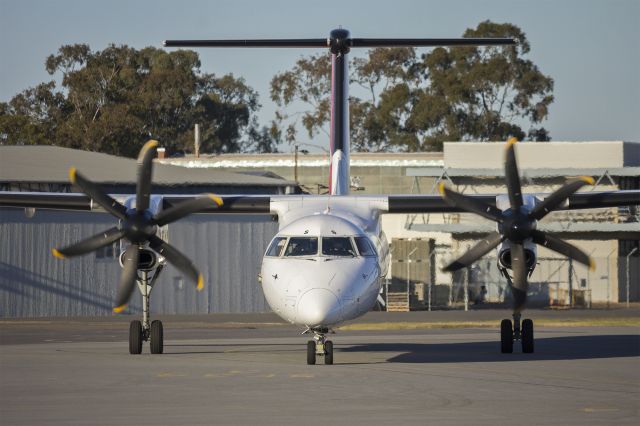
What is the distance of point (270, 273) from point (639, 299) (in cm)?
4070

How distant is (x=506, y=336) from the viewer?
23.9 meters

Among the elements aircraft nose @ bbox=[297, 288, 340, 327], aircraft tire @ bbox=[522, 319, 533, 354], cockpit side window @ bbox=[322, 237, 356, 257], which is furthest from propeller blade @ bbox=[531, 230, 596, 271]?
aircraft nose @ bbox=[297, 288, 340, 327]

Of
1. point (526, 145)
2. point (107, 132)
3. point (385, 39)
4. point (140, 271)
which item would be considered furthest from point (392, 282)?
point (107, 132)

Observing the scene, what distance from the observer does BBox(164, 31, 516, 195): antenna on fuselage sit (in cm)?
2666

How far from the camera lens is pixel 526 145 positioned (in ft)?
200

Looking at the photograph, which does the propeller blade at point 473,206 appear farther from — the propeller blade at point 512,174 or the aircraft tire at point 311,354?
the aircraft tire at point 311,354

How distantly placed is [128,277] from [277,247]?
3.56m

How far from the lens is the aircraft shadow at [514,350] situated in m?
22.4

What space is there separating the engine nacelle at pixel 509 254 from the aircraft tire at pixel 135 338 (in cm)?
779

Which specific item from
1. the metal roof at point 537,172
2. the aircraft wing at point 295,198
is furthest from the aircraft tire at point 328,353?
the metal roof at point 537,172

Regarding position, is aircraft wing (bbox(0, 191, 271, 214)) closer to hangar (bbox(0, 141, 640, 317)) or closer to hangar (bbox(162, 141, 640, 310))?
hangar (bbox(0, 141, 640, 317))

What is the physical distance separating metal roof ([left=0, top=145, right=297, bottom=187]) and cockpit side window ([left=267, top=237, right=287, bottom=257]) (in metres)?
26.9

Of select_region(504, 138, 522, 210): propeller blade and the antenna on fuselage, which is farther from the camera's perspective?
the antenna on fuselage

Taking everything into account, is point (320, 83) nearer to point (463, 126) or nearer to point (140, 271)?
point (463, 126)
